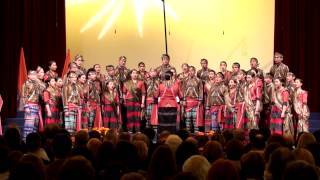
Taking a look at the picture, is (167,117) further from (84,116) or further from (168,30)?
(168,30)

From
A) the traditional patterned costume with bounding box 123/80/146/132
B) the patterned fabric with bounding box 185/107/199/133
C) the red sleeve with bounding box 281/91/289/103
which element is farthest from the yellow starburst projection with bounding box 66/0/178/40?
the red sleeve with bounding box 281/91/289/103

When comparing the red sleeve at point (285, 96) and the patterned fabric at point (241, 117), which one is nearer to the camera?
the red sleeve at point (285, 96)

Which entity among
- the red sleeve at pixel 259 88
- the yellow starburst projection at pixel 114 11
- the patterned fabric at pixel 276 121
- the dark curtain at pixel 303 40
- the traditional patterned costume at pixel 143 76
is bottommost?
the patterned fabric at pixel 276 121

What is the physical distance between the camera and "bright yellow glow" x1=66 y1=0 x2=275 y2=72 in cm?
1493

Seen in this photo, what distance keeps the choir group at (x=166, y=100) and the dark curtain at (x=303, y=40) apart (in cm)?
237

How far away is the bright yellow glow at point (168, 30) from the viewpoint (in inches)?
588

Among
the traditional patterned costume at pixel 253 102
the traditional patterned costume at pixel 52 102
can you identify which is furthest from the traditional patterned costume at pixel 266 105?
the traditional patterned costume at pixel 52 102

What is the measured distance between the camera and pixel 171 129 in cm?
1196

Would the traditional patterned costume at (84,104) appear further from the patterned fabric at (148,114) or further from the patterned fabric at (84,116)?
the patterned fabric at (148,114)

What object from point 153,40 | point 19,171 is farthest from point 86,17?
point 19,171

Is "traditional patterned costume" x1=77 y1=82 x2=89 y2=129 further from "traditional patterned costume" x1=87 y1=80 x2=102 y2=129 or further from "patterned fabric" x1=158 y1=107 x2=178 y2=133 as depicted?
"patterned fabric" x1=158 y1=107 x2=178 y2=133

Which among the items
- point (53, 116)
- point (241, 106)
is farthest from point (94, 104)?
point (241, 106)

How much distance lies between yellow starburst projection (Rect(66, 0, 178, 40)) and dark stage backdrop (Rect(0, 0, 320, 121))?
737 mm

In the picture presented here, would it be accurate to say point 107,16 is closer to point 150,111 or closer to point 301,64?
point 150,111
